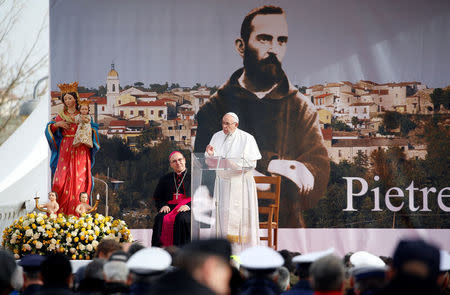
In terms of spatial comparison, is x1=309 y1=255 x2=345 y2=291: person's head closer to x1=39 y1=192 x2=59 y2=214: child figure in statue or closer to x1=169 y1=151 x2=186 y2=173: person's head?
→ x1=39 y1=192 x2=59 y2=214: child figure in statue

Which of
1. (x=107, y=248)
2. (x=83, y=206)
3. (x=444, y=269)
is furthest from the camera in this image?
(x=83, y=206)

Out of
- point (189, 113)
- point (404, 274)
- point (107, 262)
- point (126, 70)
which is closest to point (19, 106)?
point (126, 70)

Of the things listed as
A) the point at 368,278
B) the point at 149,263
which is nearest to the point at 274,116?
the point at 368,278

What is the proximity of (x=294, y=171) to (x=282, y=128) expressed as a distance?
0.70 m

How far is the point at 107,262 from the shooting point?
3.84 m

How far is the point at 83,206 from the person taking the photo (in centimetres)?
766

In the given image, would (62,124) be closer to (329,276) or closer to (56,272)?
(56,272)

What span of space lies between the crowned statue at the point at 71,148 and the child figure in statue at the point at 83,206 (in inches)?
5.4

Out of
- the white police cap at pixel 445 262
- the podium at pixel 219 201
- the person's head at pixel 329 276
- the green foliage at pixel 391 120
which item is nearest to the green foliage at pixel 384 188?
the green foliage at pixel 391 120

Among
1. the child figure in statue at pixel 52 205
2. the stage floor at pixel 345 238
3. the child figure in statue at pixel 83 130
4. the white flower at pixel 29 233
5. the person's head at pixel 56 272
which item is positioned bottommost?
the stage floor at pixel 345 238

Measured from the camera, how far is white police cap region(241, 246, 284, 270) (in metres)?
3.59

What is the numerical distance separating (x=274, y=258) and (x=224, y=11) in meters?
7.79

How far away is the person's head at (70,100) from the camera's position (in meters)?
7.87

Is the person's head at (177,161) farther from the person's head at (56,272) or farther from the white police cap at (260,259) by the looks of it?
the person's head at (56,272)
